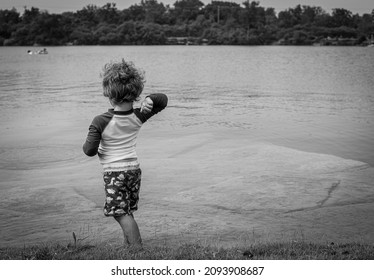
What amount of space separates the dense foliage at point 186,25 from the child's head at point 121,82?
319ft

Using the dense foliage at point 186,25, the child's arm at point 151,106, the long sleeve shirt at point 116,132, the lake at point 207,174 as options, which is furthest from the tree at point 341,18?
the long sleeve shirt at point 116,132

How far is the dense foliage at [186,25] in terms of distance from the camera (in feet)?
391

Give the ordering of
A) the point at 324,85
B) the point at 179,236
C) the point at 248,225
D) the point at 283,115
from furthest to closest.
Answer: the point at 324,85
the point at 283,115
the point at 248,225
the point at 179,236

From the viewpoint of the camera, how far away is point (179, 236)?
5.96 metres

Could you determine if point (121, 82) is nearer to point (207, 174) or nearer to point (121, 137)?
point (121, 137)

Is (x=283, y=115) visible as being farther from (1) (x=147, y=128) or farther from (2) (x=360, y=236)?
(2) (x=360, y=236)

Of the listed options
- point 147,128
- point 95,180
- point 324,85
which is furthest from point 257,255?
point 324,85

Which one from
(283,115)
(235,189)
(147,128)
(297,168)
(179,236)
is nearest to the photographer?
A: (179,236)

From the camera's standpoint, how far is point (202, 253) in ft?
15.3

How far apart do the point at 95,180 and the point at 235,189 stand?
2.18m

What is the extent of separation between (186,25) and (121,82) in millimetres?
163072

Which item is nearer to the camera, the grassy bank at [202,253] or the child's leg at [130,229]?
the grassy bank at [202,253]

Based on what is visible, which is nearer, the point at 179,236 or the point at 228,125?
the point at 179,236

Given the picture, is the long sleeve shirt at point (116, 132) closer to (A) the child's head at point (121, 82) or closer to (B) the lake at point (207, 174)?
(A) the child's head at point (121, 82)
